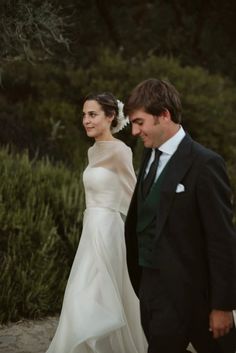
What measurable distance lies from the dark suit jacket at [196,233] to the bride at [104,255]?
6.06ft

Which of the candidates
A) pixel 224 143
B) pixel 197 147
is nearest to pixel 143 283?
pixel 197 147

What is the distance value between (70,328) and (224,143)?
341 inches

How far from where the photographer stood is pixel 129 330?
213 inches

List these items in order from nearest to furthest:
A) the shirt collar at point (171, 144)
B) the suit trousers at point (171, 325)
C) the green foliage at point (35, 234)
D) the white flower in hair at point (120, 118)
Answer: the suit trousers at point (171, 325) → the shirt collar at point (171, 144) → the white flower in hair at point (120, 118) → the green foliage at point (35, 234)

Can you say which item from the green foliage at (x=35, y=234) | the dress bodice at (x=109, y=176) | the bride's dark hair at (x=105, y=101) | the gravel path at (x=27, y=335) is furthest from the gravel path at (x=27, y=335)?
the bride's dark hair at (x=105, y=101)

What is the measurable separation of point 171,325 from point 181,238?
0.40 meters

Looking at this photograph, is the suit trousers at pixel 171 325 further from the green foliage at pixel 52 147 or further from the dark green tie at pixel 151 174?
the green foliage at pixel 52 147

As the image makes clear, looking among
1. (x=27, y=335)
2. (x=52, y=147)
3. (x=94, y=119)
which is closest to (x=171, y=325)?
(x=94, y=119)

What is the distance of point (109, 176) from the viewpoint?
543 centimetres

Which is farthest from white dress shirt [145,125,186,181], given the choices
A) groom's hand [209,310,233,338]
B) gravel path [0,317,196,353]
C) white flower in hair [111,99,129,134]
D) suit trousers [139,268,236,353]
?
gravel path [0,317,196,353]

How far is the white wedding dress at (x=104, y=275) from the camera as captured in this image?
520 cm

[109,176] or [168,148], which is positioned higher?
[168,148]

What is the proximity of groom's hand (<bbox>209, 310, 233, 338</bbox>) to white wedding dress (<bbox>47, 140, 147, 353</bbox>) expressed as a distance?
1.87m

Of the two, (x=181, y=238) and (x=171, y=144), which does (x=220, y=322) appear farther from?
(x=171, y=144)
